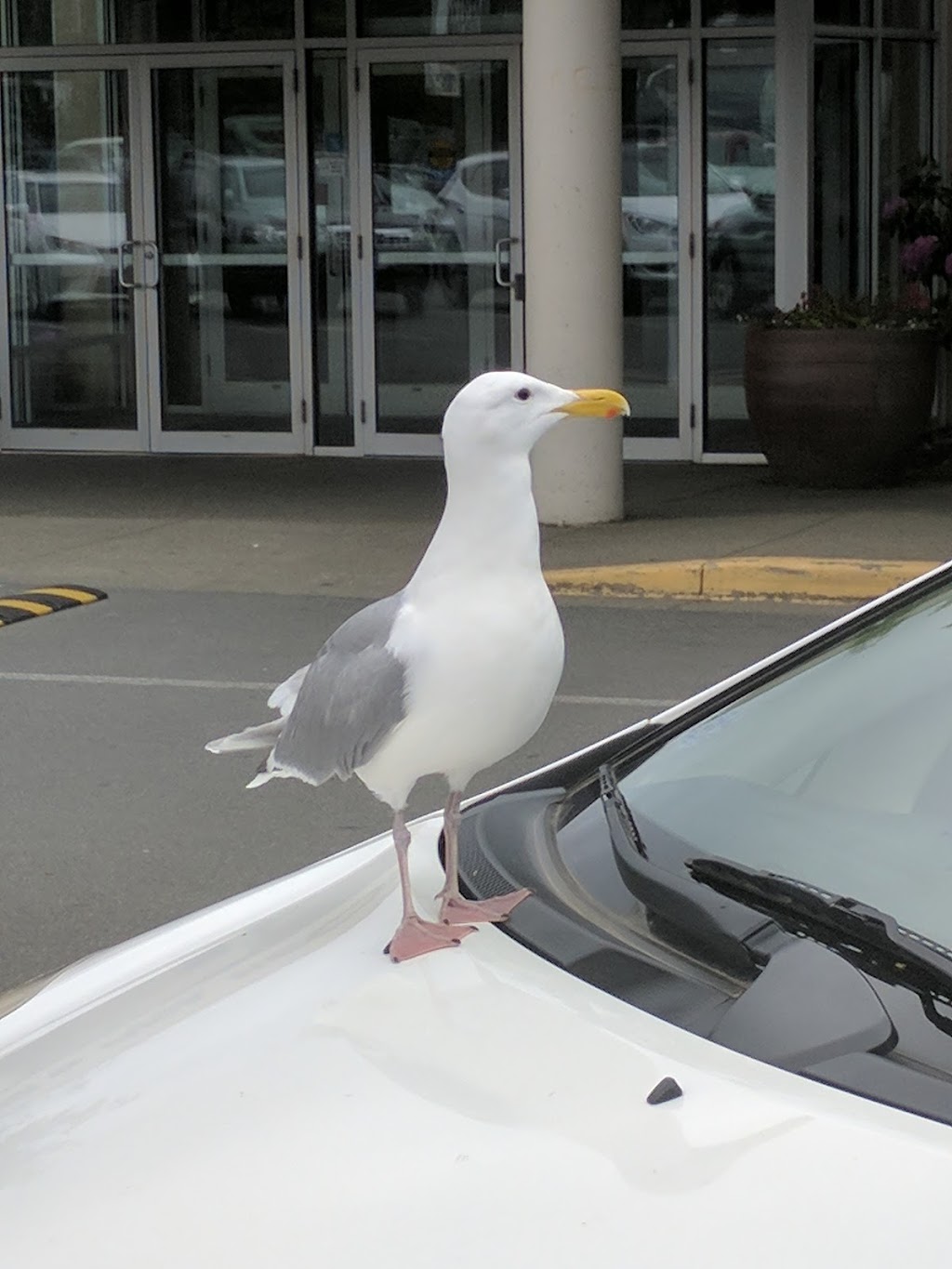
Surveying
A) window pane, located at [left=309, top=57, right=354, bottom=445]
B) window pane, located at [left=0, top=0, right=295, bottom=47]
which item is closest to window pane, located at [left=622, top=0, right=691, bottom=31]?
window pane, located at [left=309, top=57, right=354, bottom=445]

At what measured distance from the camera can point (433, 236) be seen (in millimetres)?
14438

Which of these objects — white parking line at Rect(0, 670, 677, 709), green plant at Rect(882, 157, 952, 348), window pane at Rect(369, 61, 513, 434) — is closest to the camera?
white parking line at Rect(0, 670, 677, 709)

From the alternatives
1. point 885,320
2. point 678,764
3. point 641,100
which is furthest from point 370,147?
point 678,764

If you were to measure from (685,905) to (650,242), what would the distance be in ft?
40.1

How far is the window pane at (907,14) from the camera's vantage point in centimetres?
1424

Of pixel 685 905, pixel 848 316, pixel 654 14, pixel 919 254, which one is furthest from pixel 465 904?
pixel 654 14

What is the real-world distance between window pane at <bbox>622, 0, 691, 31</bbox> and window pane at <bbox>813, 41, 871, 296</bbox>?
3.07ft

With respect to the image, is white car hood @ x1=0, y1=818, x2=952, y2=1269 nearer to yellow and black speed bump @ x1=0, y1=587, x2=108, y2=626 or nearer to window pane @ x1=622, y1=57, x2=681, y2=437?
yellow and black speed bump @ x1=0, y1=587, x2=108, y2=626

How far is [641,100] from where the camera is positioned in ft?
45.7

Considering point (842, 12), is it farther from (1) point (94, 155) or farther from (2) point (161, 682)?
(2) point (161, 682)

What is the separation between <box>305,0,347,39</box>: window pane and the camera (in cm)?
1428

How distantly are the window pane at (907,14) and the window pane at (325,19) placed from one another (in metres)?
3.75

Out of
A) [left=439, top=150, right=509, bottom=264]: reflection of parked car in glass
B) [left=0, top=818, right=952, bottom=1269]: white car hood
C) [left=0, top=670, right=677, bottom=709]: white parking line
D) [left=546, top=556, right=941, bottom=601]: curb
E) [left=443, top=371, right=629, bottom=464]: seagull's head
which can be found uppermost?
[left=439, top=150, right=509, bottom=264]: reflection of parked car in glass

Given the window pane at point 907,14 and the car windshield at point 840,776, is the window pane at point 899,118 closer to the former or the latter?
the window pane at point 907,14
